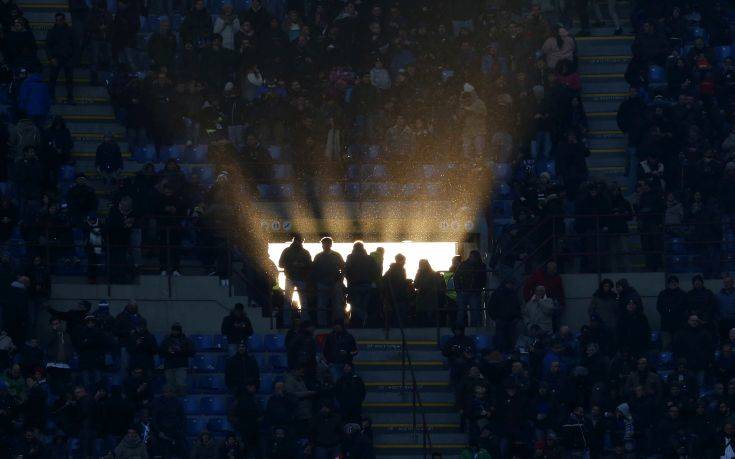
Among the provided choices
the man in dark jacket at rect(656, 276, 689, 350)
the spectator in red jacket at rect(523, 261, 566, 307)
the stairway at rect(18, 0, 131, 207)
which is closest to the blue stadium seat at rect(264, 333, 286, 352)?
the spectator in red jacket at rect(523, 261, 566, 307)

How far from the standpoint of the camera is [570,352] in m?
37.6

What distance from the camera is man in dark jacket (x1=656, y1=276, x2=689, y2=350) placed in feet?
126

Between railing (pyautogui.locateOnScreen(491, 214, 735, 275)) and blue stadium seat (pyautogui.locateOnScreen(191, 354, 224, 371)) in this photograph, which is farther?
railing (pyautogui.locateOnScreen(491, 214, 735, 275))

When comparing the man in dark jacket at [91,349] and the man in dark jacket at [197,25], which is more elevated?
the man in dark jacket at [197,25]

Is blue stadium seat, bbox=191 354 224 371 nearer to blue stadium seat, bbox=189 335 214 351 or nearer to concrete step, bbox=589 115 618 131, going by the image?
blue stadium seat, bbox=189 335 214 351

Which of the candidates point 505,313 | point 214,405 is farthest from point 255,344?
point 505,313

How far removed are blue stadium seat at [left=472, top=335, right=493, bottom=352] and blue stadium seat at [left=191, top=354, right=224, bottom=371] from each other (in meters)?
3.91

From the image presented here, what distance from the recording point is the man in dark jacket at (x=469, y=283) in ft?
129

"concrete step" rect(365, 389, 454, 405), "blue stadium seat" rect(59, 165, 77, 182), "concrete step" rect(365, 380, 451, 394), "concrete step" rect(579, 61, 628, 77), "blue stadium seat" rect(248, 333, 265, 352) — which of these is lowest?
"concrete step" rect(365, 389, 454, 405)

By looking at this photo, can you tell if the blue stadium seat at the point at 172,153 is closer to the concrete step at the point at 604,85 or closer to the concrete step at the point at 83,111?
the concrete step at the point at 83,111

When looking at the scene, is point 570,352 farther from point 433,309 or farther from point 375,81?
point 375,81

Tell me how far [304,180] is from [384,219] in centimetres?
148

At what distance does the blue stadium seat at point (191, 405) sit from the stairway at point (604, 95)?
8465 millimetres

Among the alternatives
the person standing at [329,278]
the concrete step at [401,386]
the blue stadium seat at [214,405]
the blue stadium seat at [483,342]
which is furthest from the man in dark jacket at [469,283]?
the blue stadium seat at [214,405]
